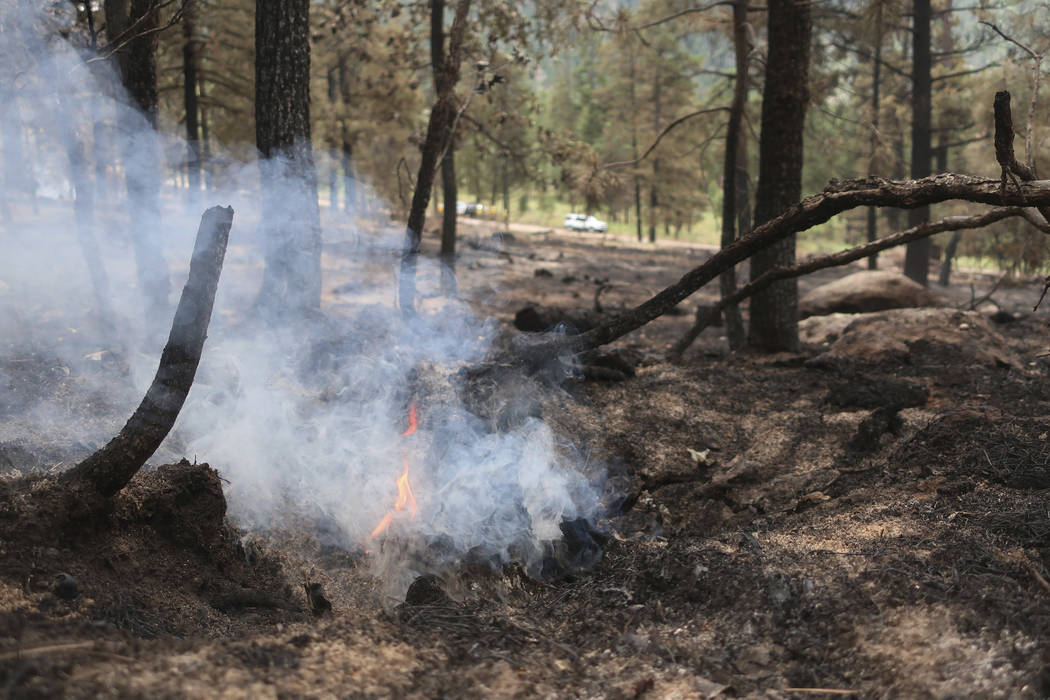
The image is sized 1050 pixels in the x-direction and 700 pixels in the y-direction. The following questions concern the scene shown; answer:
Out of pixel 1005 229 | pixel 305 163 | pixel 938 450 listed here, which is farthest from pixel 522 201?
pixel 938 450

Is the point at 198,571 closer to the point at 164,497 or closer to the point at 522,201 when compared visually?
the point at 164,497

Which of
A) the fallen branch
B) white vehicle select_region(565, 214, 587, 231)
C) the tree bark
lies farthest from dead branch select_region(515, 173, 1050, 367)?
white vehicle select_region(565, 214, 587, 231)

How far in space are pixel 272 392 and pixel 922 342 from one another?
687 centimetres

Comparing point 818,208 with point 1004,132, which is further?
point 818,208

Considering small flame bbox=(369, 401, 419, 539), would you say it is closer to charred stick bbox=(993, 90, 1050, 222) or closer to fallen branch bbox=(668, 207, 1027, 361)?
fallen branch bbox=(668, 207, 1027, 361)

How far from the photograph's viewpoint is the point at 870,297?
1141 centimetres

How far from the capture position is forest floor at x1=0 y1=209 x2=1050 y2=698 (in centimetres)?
248

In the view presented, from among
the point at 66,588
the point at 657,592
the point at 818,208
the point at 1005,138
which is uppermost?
the point at 1005,138

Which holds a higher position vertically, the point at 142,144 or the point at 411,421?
the point at 142,144

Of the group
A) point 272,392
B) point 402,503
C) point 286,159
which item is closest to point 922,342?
point 402,503

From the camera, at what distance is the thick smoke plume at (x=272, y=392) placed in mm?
4367

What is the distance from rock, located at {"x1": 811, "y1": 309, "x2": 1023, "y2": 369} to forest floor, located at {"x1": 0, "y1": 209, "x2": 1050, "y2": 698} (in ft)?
5.73

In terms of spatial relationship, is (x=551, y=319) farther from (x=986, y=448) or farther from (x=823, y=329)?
(x=986, y=448)

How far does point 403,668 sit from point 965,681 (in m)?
2.01
